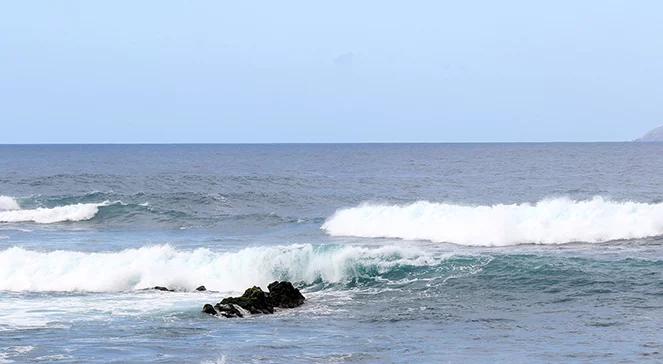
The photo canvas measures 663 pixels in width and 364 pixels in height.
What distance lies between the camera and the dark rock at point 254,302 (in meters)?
23.7

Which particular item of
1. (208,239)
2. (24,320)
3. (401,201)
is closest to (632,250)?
(208,239)

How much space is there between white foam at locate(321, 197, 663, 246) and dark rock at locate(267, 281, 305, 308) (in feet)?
48.7

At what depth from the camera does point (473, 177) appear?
84.0 metres

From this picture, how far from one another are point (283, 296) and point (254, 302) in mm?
934

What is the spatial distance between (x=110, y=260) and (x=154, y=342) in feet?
42.3

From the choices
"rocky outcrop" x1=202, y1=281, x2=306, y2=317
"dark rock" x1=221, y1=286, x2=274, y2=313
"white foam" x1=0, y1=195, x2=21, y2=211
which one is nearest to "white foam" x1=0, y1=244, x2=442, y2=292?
"rocky outcrop" x1=202, y1=281, x2=306, y2=317

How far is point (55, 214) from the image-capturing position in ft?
178

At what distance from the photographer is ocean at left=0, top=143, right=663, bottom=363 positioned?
64.2 feet

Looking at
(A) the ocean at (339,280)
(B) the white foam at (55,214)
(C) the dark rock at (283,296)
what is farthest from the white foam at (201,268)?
(B) the white foam at (55,214)

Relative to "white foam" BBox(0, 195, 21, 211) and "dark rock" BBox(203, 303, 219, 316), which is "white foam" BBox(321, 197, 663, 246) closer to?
"dark rock" BBox(203, 303, 219, 316)

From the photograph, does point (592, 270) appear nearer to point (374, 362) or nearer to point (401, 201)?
point (374, 362)

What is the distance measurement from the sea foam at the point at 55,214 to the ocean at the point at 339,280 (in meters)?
0.16

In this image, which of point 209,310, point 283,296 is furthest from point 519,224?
point 209,310

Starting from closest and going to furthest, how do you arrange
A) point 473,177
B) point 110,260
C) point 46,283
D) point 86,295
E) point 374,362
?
point 374,362
point 86,295
point 46,283
point 110,260
point 473,177
